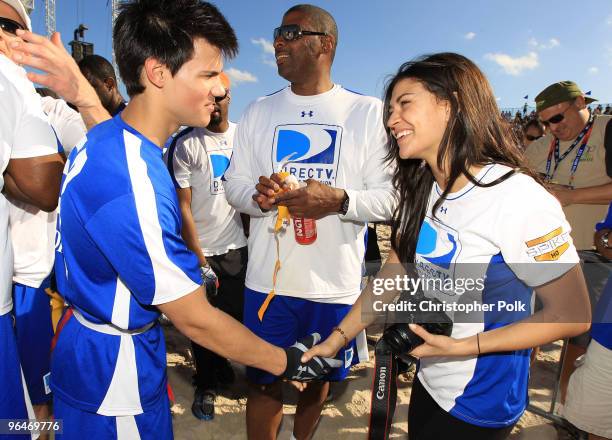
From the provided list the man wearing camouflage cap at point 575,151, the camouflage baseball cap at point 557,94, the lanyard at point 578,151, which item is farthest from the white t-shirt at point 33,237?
the lanyard at point 578,151

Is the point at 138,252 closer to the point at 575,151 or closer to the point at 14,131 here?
the point at 14,131

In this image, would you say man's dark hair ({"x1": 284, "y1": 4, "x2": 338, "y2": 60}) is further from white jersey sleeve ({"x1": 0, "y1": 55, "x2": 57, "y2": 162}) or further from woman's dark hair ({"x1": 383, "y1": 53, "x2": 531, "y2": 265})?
white jersey sleeve ({"x1": 0, "y1": 55, "x2": 57, "y2": 162})

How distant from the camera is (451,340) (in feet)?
A: 5.35

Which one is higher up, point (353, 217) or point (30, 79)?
point (30, 79)

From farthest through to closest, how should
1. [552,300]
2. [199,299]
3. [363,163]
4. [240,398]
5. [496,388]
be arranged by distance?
[240,398] → [363,163] → [496,388] → [552,300] → [199,299]

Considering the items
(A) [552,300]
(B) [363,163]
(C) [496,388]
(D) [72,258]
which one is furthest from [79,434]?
(B) [363,163]

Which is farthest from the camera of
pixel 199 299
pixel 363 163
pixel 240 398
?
pixel 240 398

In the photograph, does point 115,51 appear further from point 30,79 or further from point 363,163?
point 363,163

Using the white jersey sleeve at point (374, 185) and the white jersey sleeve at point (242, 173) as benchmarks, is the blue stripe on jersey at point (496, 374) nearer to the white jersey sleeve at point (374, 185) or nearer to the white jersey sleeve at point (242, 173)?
the white jersey sleeve at point (374, 185)

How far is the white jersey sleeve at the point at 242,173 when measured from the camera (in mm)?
2797

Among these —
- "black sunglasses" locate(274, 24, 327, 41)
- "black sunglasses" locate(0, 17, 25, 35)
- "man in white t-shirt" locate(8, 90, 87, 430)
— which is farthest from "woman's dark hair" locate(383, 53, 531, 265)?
"man in white t-shirt" locate(8, 90, 87, 430)

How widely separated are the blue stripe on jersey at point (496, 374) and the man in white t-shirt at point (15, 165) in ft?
6.50

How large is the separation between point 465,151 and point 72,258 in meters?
1.67

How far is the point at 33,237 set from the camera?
91.4 inches
